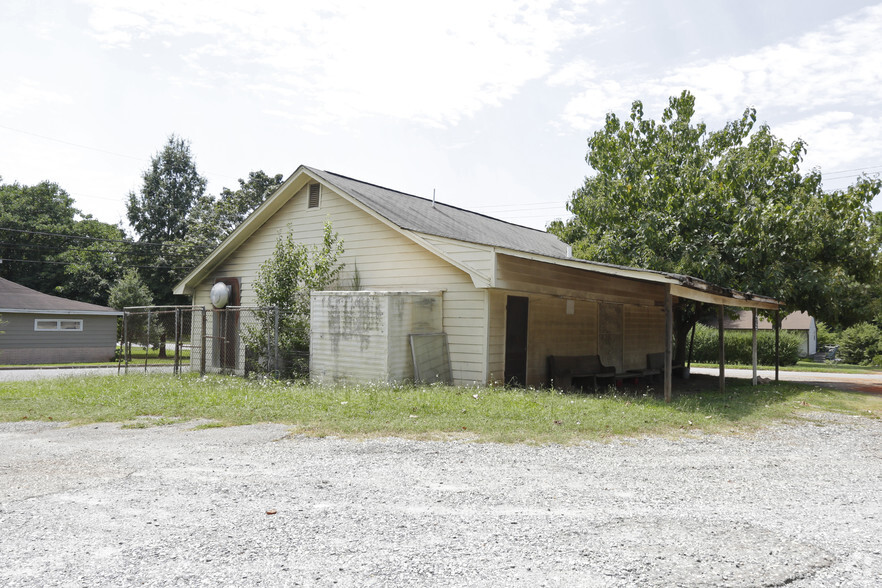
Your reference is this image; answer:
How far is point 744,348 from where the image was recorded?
3086 cm

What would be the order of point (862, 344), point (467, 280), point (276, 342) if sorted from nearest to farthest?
point (467, 280) < point (276, 342) < point (862, 344)

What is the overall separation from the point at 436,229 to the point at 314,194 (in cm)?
330

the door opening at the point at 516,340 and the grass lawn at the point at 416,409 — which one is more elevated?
the door opening at the point at 516,340

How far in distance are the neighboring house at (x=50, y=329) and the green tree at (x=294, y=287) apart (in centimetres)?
1706

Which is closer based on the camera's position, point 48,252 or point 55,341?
point 55,341

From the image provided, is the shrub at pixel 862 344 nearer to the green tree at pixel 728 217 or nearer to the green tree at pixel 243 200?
the green tree at pixel 728 217

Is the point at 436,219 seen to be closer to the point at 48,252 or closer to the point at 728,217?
the point at 728,217

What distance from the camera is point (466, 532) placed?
4.17 m

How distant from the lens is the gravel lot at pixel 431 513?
3.55 meters

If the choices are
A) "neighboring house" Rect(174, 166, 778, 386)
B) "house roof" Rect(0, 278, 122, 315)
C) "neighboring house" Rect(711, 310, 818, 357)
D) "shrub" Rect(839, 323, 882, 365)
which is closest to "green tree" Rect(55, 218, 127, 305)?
"house roof" Rect(0, 278, 122, 315)

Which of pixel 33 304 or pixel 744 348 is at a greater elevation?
pixel 33 304

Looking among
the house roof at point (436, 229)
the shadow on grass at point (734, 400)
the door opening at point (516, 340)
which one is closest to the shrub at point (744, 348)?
the house roof at point (436, 229)

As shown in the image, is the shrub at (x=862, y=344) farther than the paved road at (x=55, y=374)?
Yes

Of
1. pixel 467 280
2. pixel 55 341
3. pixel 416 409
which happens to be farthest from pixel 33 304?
pixel 416 409
